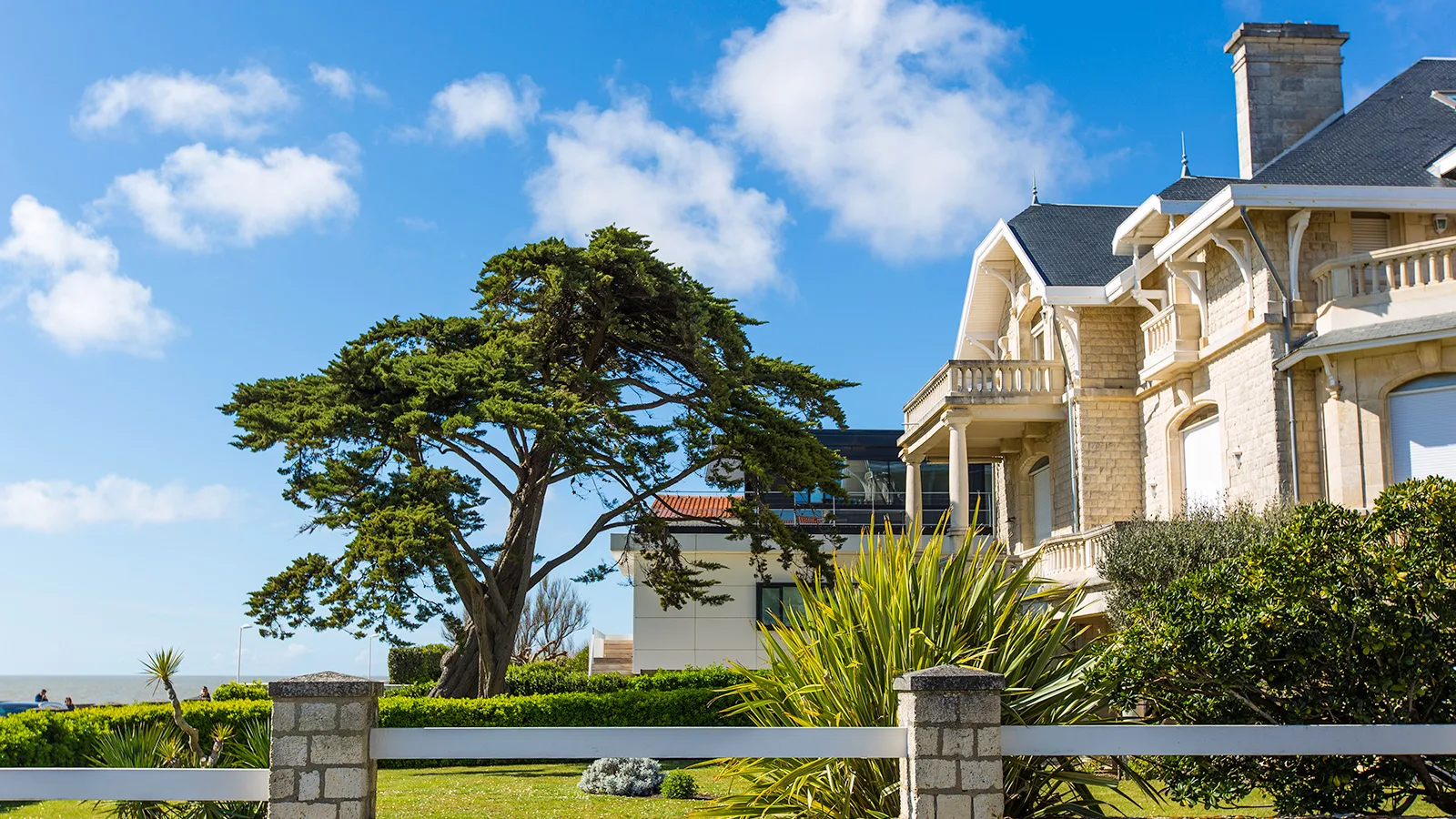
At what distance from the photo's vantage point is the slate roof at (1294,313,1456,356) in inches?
650

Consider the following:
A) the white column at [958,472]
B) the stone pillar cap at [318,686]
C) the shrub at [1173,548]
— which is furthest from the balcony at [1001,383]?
the stone pillar cap at [318,686]

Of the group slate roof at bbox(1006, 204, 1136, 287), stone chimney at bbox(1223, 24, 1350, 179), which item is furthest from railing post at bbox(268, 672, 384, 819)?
stone chimney at bbox(1223, 24, 1350, 179)

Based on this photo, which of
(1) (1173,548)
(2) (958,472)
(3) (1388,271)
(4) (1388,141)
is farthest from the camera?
(2) (958,472)

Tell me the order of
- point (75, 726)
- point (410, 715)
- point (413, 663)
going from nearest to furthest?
point (75, 726), point (410, 715), point (413, 663)

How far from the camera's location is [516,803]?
597 inches

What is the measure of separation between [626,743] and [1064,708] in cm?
348

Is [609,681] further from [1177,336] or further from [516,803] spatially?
[1177,336]

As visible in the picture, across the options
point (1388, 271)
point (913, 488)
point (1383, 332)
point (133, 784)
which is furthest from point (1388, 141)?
point (133, 784)

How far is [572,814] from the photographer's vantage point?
1400cm

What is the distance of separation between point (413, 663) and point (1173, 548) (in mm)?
26165

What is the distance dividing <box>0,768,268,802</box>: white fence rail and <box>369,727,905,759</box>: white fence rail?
0.90 metres

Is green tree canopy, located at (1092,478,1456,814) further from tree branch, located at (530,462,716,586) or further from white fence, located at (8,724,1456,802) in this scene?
tree branch, located at (530,462,716,586)

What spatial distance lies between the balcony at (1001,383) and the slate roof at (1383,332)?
26.4 ft

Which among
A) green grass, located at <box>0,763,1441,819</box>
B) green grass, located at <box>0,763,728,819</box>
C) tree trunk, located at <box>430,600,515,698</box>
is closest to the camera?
green grass, located at <box>0,763,1441,819</box>
